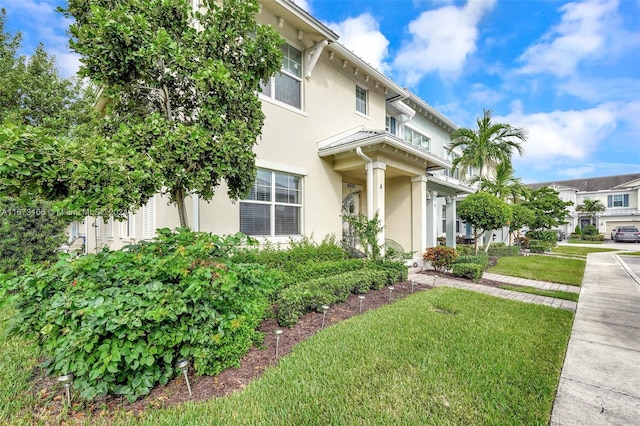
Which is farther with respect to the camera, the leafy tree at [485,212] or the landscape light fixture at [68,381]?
the leafy tree at [485,212]

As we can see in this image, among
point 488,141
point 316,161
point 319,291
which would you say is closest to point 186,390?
point 319,291

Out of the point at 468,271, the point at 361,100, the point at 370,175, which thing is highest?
the point at 361,100

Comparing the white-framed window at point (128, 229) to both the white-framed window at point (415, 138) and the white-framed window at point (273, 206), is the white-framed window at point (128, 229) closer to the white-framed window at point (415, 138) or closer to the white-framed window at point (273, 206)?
the white-framed window at point (273, 206)

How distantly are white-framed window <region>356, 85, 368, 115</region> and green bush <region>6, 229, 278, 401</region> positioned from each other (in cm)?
980

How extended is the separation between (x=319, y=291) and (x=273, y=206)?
3.36m

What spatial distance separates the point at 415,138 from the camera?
16266 millimetres

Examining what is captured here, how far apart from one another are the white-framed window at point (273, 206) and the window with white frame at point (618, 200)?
55048mm

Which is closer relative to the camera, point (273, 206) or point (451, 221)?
point (273, 206)

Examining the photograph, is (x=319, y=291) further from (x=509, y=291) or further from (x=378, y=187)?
(x=509, y=291)

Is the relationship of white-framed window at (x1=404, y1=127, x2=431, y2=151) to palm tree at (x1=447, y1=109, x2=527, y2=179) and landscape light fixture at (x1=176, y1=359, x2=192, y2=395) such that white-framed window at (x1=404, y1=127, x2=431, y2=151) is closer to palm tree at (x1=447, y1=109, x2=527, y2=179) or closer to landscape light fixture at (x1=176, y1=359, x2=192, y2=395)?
palm tree at (x1=447, y1=109, x2=527, y2=179)

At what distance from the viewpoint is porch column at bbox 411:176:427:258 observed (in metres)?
11.3

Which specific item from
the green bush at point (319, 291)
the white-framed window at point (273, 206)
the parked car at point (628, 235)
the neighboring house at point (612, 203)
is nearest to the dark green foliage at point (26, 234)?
the white-framed window at point (273, 206)

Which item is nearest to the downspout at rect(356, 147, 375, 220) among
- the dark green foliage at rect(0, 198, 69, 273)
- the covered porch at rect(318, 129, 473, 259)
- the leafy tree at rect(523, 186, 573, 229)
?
the covered porch at rect(318, 129, 473, 259)

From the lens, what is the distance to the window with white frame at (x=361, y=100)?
11.4 meters
